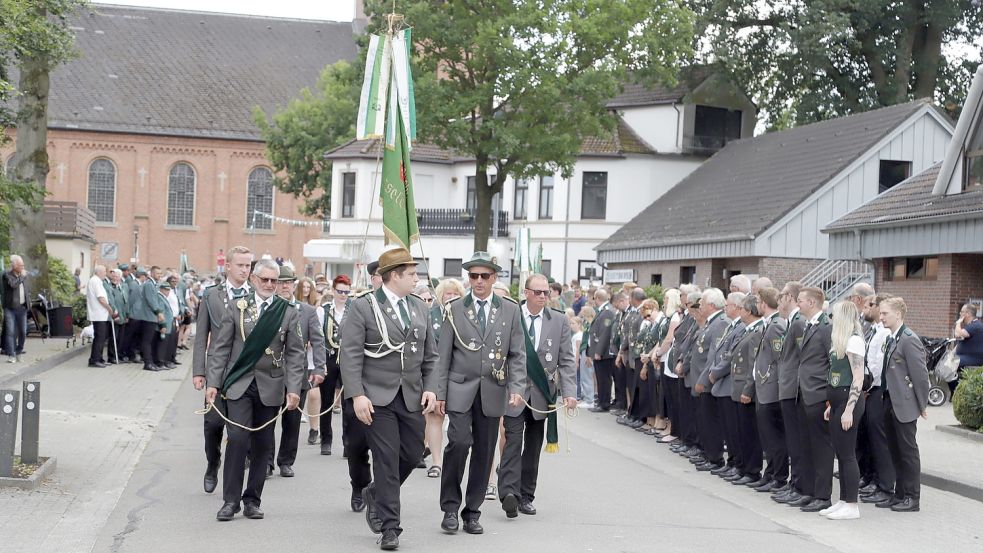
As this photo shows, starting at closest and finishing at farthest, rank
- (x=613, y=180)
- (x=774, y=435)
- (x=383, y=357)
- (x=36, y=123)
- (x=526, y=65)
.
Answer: (x=383, y=357)
(x=774, y=435)
(x=36, y=123)
(x=526, y=65)
(x=613, y=180)

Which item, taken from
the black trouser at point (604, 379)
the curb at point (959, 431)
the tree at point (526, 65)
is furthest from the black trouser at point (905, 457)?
the tree at point (526, 65)

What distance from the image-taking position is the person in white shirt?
A: 80.6 feet

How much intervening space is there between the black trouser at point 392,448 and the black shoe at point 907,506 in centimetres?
472

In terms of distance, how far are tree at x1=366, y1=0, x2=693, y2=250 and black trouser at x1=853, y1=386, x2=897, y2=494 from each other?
25.7 m

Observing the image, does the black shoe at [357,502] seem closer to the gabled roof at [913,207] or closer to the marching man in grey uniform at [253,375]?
the marching man in grey uniform at [253,375]

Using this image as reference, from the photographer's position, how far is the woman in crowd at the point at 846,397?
1063 cm

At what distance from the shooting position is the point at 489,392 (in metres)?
9.47

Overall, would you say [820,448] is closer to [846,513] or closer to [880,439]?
[846,513]

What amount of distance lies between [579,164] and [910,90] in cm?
1249

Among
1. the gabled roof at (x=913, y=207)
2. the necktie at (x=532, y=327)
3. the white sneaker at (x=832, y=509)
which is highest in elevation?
the gabled roof at (x=913, y=207)

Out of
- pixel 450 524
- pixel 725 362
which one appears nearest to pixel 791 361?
pixel 725 362

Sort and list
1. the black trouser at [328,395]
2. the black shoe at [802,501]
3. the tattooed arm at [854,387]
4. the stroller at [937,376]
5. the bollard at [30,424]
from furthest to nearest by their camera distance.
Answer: the stroller at [937,376] → the black trouser at [328,395] → the black shoe at [802,501] → the bollard at [30,424] → the tattooed arm at [854,387]

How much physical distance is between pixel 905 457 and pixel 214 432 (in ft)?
19.4

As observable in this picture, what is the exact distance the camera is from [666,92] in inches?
1971
